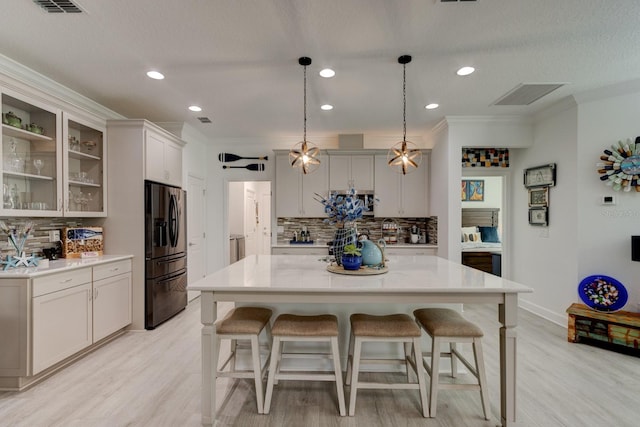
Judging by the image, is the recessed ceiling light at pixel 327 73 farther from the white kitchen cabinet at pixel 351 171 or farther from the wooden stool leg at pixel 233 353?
the wooden stool leg at pixel 233 353

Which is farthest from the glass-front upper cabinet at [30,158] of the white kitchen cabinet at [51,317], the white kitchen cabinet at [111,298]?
the white kitchen cabinet at [111,298]

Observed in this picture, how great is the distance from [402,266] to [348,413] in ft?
3.77

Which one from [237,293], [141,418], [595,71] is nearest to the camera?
[237,293]

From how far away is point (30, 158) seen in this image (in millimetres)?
2795

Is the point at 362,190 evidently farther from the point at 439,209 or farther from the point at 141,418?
the point at 141,418

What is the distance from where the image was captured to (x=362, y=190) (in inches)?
204

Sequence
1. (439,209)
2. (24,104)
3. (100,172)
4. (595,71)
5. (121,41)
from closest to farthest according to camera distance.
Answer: (121,41), (24,104), (595,71), (100,172), (439,209)

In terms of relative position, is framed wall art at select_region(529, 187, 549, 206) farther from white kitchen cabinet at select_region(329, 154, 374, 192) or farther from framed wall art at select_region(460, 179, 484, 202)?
white kitchen cabinet at select_region(329, 154, 374, 192)

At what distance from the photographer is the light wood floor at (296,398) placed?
1979 millimetres

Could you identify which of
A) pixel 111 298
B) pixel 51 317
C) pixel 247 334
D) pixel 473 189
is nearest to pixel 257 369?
pixel 247 334

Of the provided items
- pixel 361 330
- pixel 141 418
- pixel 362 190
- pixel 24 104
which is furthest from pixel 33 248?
pixel 362 190

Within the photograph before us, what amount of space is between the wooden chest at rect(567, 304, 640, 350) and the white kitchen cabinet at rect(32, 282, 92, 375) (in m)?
4.84

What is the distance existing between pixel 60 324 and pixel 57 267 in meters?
0.48

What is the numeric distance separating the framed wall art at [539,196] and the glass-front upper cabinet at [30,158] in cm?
559
